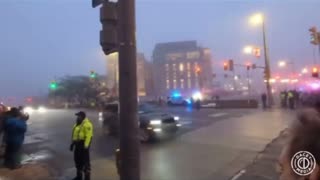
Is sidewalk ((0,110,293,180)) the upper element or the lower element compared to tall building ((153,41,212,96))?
lower

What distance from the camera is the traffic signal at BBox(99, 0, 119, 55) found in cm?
695

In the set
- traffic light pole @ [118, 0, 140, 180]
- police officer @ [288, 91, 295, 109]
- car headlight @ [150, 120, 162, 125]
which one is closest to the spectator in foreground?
traffic light pole @ [118, 0, 140, 180]

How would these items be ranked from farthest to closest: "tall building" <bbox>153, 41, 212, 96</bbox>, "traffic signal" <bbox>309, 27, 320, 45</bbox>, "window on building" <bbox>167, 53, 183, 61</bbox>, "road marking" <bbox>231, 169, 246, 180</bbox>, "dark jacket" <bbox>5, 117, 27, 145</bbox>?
"window on building" <bbox>167, 53, 183, 61</bbox>
"tall building" <bbox>153, 41, 212, 96</bbox>
"traffic signal" <bbox>309, 27, 320, 45</bbox>
"dark jacket" <bbox>5, 117, 27, 145</bbox>
"road marking" <bbox>231, 169, 246, 180</bbox>

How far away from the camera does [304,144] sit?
8.55 feet

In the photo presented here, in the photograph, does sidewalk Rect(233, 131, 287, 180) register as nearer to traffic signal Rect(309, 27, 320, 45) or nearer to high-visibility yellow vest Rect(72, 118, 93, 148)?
high-visibility yellow vest Rect(72, 118, 93, 148)

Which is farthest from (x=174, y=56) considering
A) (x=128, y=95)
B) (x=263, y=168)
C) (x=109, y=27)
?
(x=128, y=95)

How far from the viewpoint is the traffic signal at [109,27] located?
695 cm

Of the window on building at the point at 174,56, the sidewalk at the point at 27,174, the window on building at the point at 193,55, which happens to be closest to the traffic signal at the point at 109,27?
the sidewalk at the point at 27,174

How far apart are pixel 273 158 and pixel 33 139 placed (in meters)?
14.7

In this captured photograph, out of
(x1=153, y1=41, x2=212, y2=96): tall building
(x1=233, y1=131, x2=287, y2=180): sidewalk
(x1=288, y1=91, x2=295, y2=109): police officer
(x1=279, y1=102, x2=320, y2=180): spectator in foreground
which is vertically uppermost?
(x1=153, y1=41, x2=212, y2=96): tall building

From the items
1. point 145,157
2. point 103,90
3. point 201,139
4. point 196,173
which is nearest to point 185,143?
point 201,139

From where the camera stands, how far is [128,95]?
6832 millimetres

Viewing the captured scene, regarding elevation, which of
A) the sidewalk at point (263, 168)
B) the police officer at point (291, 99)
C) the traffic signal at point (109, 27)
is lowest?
the sidewalk at point (263, 168)

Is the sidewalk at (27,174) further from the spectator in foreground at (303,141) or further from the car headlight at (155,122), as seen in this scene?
the spectator in foreground at (303,141)
